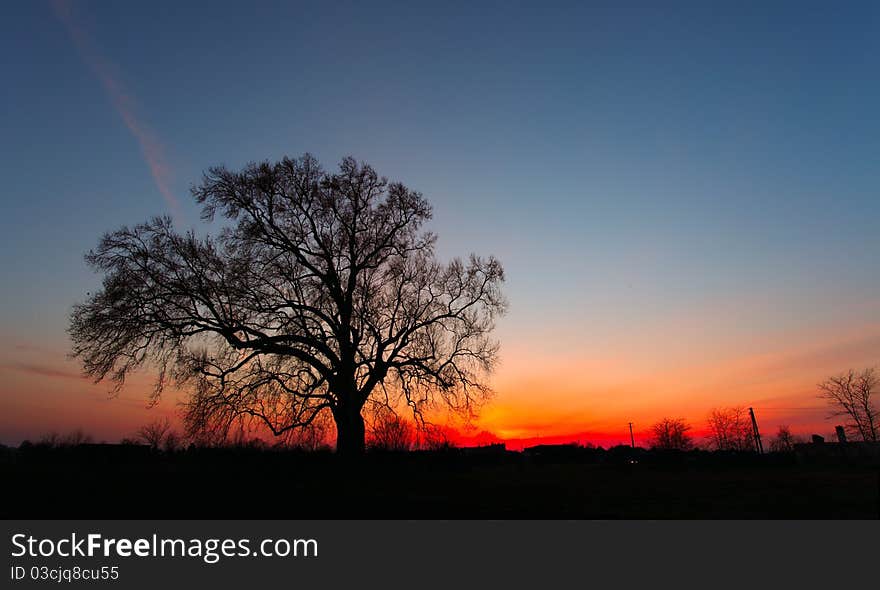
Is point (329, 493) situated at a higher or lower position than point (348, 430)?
lower

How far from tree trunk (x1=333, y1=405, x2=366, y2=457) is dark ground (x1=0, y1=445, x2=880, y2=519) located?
2.09 feet

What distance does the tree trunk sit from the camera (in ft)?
68.7

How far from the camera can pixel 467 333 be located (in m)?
22.8

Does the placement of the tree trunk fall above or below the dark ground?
above

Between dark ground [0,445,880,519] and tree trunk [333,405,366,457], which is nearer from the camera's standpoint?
dark ground [0,445,880,519]

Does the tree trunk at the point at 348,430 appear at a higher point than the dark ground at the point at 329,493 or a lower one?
higher

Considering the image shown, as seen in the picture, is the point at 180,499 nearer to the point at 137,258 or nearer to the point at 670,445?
the point at 137,258

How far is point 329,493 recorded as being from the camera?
15.6 meters

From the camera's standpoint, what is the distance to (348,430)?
21078mm

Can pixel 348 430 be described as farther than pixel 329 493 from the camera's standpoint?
Yes

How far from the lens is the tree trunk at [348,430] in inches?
824

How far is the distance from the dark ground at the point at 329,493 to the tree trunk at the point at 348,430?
0.64 m

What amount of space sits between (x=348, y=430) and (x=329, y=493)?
555cm
